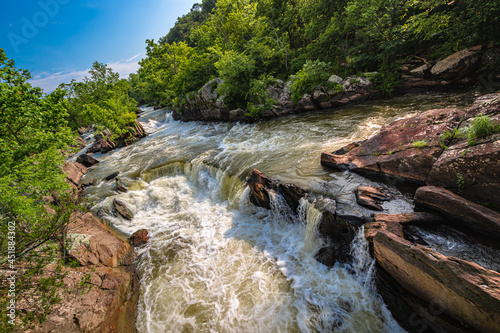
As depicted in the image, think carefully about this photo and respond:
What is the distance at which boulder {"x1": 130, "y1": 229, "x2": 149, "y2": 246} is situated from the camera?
8543 millimetres

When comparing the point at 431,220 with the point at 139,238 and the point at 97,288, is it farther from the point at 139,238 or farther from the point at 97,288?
the point at 139,238

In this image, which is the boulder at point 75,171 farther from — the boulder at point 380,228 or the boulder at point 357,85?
the boulder at point 357,85

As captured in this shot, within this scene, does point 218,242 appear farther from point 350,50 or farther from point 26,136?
point 350,50

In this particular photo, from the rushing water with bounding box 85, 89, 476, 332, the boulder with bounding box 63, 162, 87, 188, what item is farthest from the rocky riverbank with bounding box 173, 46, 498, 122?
the boulder with bounding box 63, 162, 87, 188

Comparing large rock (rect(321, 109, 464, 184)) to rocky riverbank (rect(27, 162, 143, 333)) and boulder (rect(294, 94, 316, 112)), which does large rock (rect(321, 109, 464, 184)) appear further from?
boulder (rect(294, 94, 316, 112))

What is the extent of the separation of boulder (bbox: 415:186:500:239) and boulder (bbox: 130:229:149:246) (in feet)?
34.8

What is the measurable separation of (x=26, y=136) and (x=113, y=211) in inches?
208

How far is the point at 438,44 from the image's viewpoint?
13.7m

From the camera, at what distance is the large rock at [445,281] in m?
2.96

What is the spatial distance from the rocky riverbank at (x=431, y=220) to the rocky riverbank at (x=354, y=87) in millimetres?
9708

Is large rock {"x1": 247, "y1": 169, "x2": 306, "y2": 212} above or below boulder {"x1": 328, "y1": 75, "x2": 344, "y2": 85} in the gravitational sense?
below

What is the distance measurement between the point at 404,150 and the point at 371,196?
7.26 ft

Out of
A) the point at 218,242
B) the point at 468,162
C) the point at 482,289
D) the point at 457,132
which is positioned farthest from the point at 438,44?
the point at 218,242

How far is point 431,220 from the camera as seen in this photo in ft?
15.7
